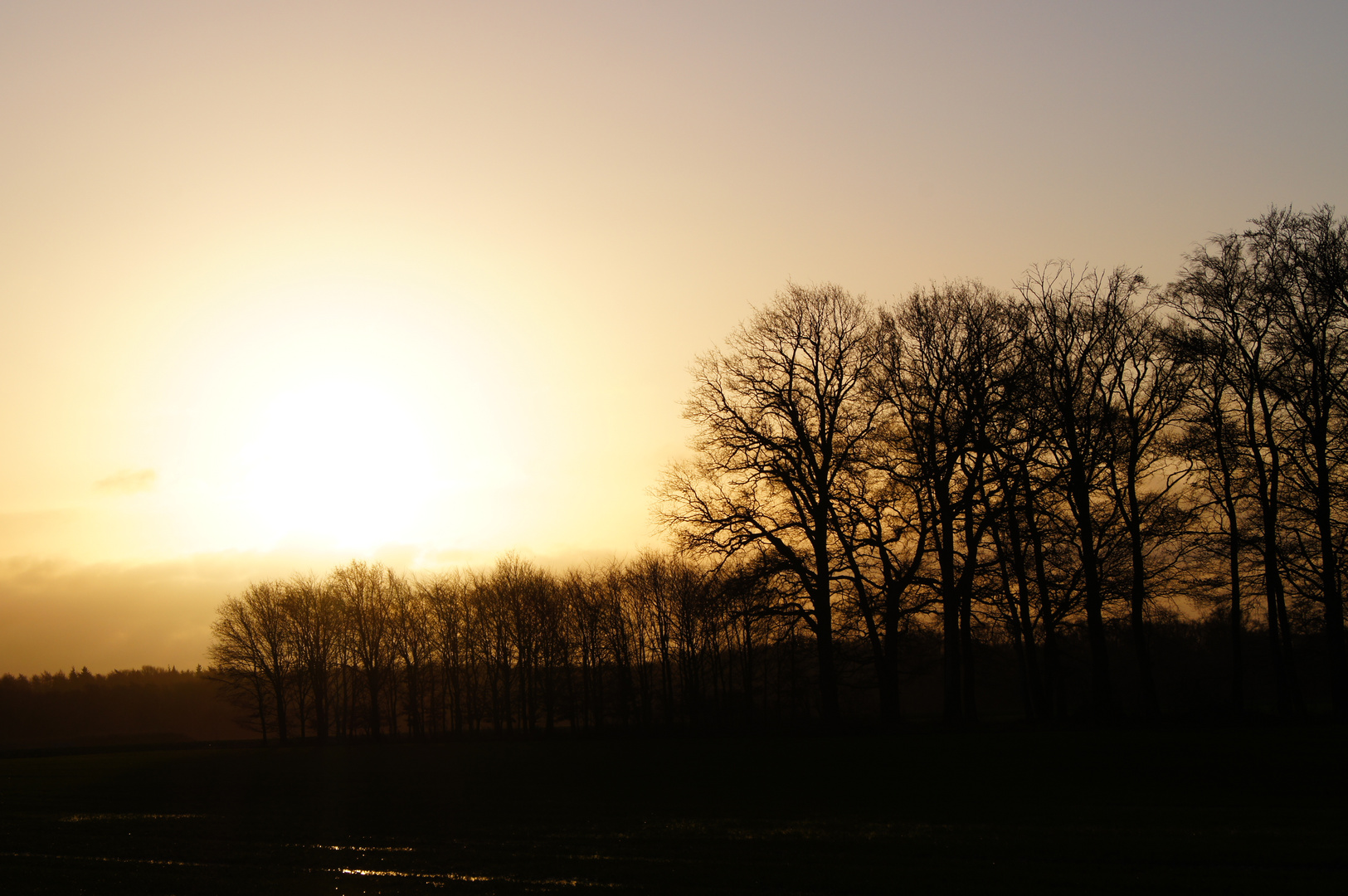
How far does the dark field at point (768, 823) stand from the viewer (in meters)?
13.5

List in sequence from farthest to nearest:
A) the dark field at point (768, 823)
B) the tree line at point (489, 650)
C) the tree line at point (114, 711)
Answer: the tree line at point (114, 711) → the tree line at point (489, 650) → the dark field at point (768, 823)

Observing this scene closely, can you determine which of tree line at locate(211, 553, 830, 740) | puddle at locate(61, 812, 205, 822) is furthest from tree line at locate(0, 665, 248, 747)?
puddle at locate(61, 812, 205, 822)

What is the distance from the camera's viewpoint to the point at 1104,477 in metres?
33.8

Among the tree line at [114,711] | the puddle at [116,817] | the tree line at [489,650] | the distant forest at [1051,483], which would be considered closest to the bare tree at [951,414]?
the distant forest at [1051,483]

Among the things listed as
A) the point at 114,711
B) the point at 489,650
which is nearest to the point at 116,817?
the point at 489,650

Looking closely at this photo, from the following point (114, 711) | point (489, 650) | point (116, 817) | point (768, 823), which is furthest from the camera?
point (114, 711)

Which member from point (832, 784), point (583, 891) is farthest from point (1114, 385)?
point (583, 891)

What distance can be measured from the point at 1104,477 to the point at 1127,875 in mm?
24026

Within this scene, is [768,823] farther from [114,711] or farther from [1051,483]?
[114,711]

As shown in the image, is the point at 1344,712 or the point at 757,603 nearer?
the point at 1344,712

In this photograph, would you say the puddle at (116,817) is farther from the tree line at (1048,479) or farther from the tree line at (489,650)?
the tree line at (489,650)

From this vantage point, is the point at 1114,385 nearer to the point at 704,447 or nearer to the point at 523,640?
the point at 704,447

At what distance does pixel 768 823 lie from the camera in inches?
760

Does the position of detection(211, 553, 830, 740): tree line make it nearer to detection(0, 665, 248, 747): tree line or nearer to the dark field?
the dark field
